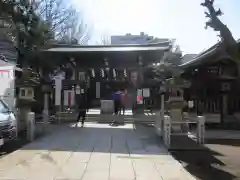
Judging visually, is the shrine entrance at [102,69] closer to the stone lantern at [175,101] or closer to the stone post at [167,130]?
the stone lantern at [175,101]

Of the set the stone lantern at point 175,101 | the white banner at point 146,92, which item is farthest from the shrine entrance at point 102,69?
the stone lantern at point 175,101

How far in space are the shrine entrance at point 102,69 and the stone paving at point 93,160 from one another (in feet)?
25.1

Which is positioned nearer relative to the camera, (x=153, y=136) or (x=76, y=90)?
(x=153, y=136)

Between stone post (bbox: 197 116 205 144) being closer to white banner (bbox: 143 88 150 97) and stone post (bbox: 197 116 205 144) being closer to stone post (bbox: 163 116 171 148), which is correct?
stone post (bbox: 163 116 171 148)

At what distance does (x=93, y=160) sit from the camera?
9.69 meters

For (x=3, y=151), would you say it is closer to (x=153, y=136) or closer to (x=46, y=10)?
(x=153, y=136)

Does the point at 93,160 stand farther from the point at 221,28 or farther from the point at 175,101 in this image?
the point at 175,101

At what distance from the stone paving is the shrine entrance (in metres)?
7.65

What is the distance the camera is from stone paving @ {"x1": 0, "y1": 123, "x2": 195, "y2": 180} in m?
8.03

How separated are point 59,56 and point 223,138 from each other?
39.9 feet

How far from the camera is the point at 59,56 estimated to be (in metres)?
22.8

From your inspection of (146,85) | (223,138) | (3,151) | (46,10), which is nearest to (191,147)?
(223,138)

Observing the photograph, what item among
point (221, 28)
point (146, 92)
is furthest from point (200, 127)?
point (146, 92)

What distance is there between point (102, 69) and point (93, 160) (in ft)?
49.9
